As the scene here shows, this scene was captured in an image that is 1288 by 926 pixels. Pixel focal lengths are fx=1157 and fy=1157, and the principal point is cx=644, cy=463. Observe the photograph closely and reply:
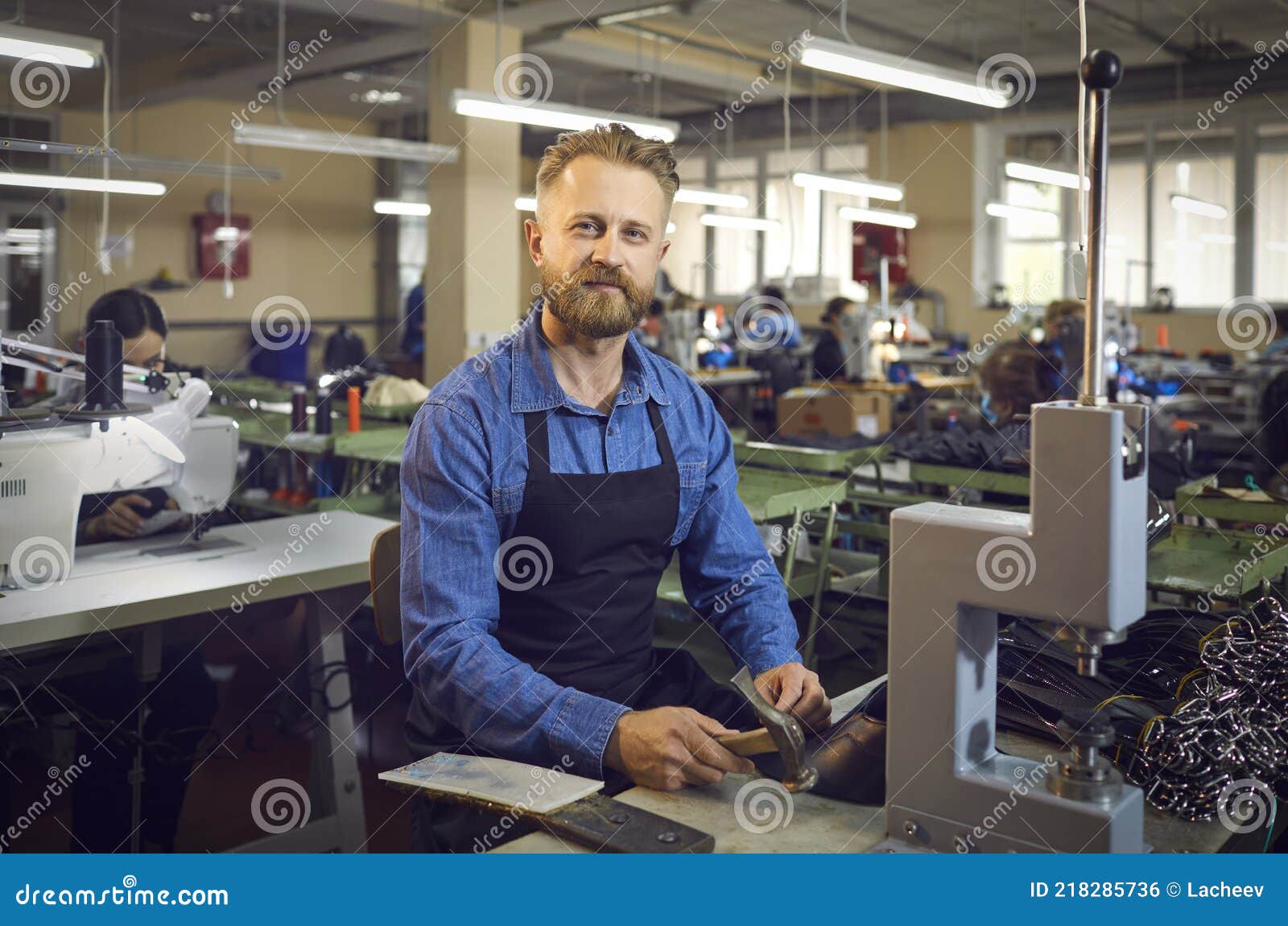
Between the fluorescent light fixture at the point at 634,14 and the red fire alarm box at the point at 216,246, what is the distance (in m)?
4.44

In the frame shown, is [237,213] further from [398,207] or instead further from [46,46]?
[46,46]

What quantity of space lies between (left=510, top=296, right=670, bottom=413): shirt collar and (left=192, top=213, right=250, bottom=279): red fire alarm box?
385 inches

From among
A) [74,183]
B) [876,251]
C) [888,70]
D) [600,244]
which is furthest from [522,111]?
[876,251]

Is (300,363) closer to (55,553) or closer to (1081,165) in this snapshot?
(55,553)

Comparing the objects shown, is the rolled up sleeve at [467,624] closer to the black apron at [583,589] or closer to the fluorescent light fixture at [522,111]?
the black apron at [583,589]

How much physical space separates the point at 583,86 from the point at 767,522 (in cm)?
828

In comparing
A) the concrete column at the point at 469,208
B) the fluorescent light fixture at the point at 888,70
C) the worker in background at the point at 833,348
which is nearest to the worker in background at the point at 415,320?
the concrete column at the point at 469,208

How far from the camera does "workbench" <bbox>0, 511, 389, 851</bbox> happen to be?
7.36 ft

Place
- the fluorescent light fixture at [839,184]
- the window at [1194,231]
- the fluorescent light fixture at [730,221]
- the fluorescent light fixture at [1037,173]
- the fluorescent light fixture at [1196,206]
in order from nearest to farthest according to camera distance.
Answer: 1. the fluorescent light fixture at [839,184]
2. the fluorescent light fixture at [1037,173]
3. the fluorescent light fixture at [1196,206]
4. the fluorescent light fixture at [730,221]
5. the window at [1194,231]

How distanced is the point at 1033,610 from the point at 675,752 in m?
0.43

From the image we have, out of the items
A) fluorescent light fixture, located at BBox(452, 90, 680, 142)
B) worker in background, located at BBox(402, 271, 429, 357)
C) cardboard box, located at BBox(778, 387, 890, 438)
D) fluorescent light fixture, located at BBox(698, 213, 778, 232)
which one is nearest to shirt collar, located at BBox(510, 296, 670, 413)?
fluorescent light fixture, located at BBox(452, 90, 680, 142)

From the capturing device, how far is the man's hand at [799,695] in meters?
1.45

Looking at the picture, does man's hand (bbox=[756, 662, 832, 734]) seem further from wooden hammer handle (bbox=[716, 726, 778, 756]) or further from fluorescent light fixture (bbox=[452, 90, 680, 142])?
fluorescent light fixture (bbox=[452, 90, 680, 142])

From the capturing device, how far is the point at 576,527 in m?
1.57
